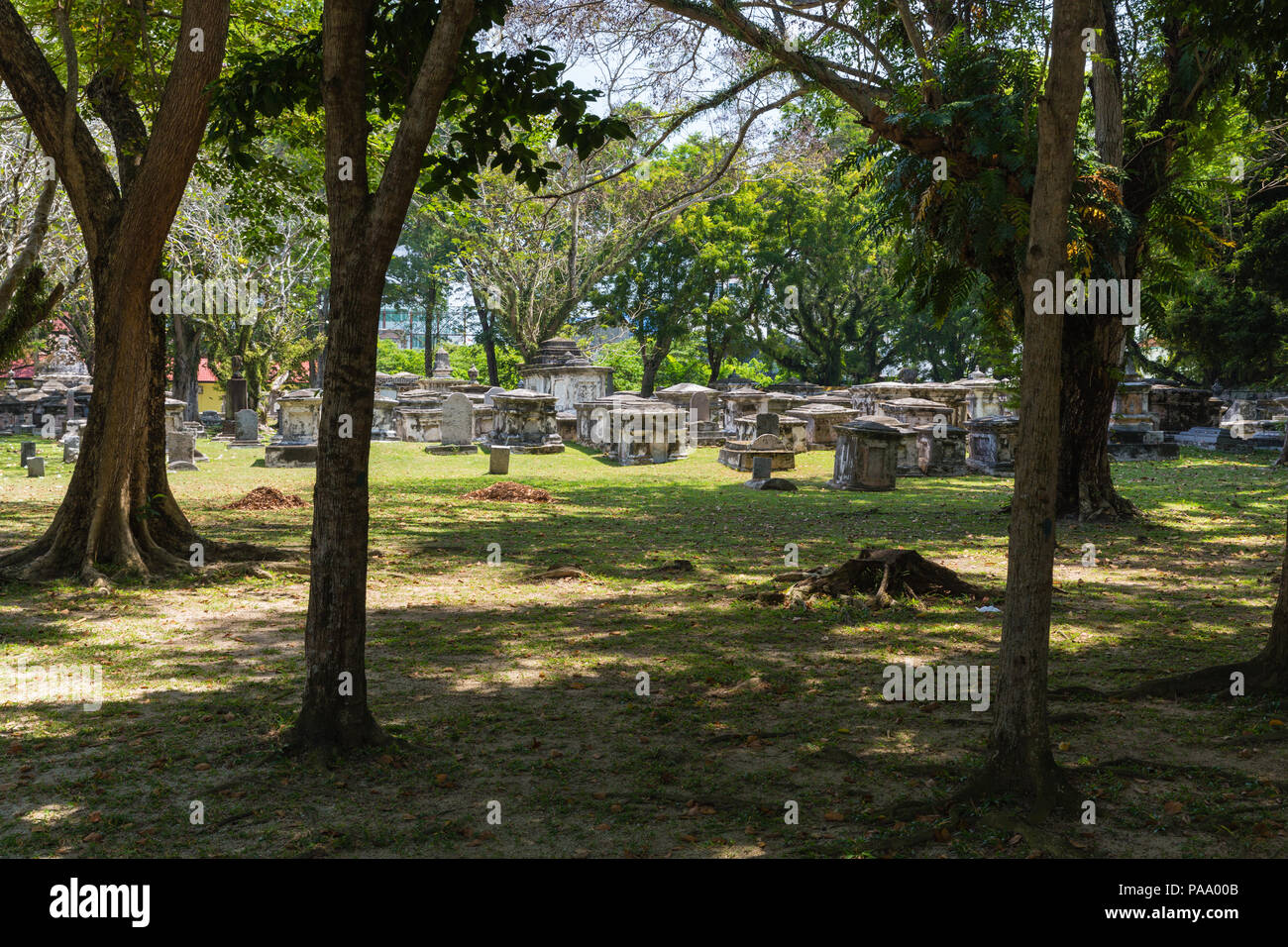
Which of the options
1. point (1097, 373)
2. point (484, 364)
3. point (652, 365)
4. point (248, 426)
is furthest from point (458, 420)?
point (484, 364)

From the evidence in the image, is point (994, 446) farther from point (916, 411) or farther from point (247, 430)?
point (247, 430)

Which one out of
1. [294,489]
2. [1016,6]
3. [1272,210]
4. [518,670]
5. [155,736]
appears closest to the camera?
[155,736]

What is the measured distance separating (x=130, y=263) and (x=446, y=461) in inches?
581

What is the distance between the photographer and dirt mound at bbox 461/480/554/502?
17844 mm

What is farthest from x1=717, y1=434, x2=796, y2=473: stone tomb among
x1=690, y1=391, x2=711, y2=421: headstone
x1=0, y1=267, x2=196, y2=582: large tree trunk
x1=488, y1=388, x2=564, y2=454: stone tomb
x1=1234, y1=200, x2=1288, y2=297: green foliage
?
x1=0, y1=267, x2=196, y2=582: large tree trunk

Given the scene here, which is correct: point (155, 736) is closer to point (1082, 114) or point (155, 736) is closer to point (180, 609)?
point (180, 609)

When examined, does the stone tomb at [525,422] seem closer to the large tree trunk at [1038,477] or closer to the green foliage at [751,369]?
the green foliage at [751,369]

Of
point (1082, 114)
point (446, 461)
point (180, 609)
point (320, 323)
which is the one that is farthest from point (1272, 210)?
point (320, 323)

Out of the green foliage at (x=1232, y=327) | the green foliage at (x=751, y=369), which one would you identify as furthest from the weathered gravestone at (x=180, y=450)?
the green foliage at (x=751, y=369)

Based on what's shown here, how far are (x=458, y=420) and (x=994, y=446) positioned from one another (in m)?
13.8

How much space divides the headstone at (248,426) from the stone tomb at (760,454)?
43.9 feet

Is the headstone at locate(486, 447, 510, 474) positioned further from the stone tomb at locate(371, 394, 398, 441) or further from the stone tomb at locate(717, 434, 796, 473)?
the stone tomb at locate(371, 394, 398, 441)

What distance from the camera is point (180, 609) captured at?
9.23 meters

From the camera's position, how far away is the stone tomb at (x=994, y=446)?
22.3 metres
